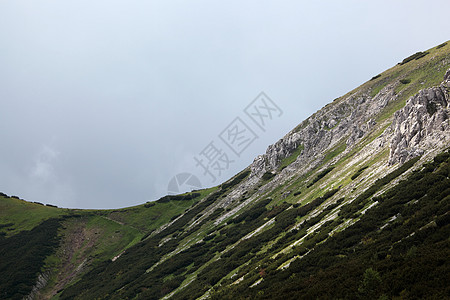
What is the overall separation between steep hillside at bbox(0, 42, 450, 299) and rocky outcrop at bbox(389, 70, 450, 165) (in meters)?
0.15

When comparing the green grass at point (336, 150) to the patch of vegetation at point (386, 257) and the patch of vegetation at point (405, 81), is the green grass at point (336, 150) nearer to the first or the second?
the patch of vegetation at point (405, 81)

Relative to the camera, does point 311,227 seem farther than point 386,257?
Yes

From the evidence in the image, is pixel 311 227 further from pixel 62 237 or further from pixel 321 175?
pixel 62 237

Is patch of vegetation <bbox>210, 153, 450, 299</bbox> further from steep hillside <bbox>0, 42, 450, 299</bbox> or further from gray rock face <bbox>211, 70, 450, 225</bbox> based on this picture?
gray rock face <bbox>211, 70, 450, 225</bbox>

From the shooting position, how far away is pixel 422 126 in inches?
1282

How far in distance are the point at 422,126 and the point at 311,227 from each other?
18207 millimetres

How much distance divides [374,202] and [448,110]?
1605 cm

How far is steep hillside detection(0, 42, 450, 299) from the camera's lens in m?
17.0

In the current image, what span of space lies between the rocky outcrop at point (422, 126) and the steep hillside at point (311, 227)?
0.15 m

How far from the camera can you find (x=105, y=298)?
1850 inches

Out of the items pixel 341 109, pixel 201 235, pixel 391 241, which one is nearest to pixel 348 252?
pixel 391 241

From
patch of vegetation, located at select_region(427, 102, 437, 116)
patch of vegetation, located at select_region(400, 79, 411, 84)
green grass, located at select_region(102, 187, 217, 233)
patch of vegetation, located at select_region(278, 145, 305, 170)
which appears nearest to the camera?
patch of vegetation, located at select_region(427, 102, 437, 116)

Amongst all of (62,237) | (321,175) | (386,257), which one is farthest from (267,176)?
(62,237)

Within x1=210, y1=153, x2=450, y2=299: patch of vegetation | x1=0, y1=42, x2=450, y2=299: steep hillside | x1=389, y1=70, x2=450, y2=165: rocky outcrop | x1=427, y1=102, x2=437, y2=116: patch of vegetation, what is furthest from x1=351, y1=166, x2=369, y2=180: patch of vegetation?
x1=210, y1=153, x2=450, y2=299: patch of vegetation
